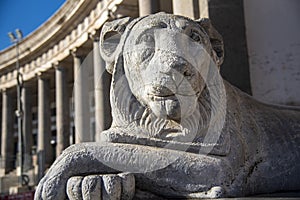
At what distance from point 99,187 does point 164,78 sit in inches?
24.3

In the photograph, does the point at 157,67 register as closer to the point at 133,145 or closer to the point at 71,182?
the point at 133,145

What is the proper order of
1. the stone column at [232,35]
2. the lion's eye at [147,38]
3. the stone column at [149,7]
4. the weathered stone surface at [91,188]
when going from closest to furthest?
the weathered stone surface at [91,188], the lion's eye at [147,38], the stone column at [232,35], the stone column at [149,7]

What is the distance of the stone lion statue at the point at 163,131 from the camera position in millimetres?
2090

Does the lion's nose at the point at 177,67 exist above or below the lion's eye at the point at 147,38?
below

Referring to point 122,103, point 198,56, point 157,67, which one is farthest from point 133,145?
point 198,56

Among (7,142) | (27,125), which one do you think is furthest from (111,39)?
(7,142)

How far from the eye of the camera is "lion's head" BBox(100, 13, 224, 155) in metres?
2.17

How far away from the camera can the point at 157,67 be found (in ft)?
7.11

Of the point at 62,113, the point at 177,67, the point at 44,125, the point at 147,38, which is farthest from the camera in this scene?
the point at 44,125

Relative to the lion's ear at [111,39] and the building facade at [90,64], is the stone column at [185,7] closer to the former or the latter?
the building facade at [90,64]

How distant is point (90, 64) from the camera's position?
128 inches

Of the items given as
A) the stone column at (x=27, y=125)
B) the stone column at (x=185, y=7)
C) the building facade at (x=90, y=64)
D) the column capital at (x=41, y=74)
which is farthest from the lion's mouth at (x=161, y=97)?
the stone column at (x=27, y=125)

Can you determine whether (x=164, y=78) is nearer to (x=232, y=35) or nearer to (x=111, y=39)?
(x=111, y=39)

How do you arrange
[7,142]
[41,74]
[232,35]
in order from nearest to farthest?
[232,35], [41,74], [7,142]
